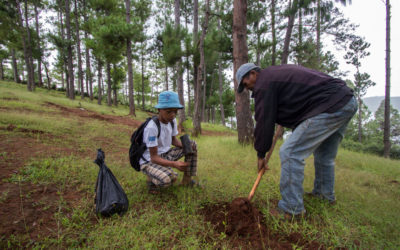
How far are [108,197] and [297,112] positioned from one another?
2.16 meters

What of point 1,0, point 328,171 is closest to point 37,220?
point 328,171

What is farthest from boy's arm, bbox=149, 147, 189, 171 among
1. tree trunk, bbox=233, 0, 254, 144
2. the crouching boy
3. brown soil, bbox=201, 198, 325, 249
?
tree trunk, bbox=233, 0, 254, 144

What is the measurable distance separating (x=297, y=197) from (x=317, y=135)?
25.6 inches

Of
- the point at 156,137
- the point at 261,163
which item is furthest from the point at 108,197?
the point at 261,163

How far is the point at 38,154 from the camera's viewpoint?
314 cm

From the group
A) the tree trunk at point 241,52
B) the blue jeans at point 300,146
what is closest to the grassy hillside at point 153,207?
the blue jeans at point 300,146

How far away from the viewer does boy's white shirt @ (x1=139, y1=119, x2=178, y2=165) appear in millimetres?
2037

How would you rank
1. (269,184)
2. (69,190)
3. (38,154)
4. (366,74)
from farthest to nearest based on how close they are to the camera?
(366,74) → (38,154) → (269,184) → (69,190)

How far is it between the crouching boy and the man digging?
90cm

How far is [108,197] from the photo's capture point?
1.85 metres

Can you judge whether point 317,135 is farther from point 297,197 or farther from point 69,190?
point 69,190

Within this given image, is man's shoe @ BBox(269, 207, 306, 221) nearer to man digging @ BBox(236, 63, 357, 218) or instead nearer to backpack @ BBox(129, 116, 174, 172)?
man digging @ BBox(236, 63, 357, 218)

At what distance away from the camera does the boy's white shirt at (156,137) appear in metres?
2.04

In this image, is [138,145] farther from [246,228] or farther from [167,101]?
[246,228]
